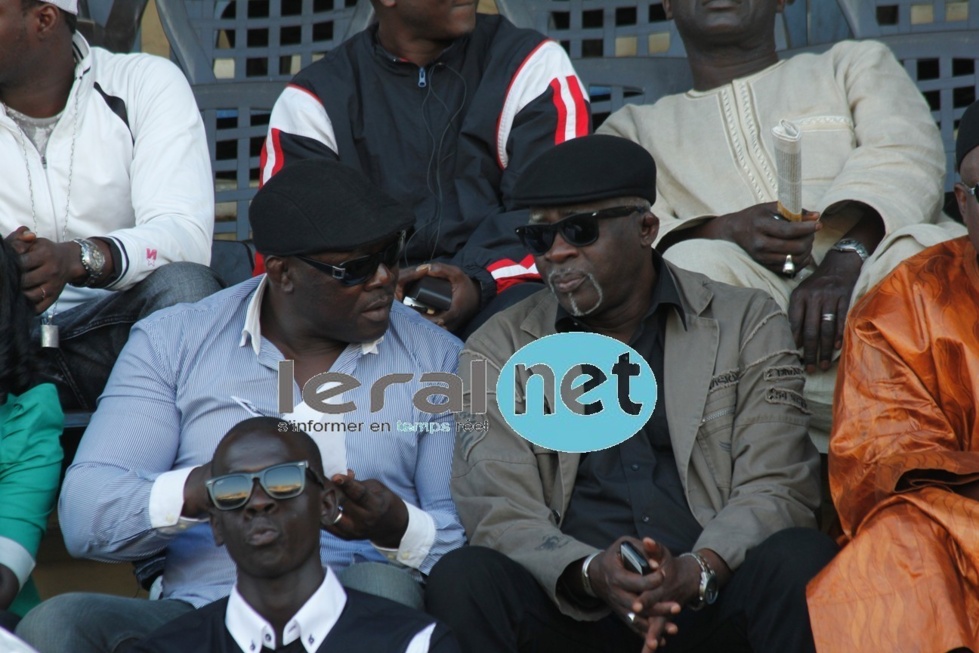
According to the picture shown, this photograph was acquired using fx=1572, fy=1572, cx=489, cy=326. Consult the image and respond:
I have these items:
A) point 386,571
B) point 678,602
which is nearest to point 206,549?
point 386,571

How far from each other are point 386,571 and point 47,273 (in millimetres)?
1154

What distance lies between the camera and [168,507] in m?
3.24

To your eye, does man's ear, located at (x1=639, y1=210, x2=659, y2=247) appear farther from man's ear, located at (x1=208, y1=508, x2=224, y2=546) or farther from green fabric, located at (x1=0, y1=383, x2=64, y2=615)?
green fabric, located at (x1=0, y1=383, x2=64, y2=615)

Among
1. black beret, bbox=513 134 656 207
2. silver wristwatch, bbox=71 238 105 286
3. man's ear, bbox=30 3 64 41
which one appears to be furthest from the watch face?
man's ear, bbox=30 3 64 41

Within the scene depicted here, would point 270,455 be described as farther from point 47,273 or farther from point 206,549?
point 47,273

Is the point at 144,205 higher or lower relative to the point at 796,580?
higher

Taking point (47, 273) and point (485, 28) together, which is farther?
point (485, 28)

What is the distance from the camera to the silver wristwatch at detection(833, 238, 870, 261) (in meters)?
4.03

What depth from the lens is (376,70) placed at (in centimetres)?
446

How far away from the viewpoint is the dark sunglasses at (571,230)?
3.45m

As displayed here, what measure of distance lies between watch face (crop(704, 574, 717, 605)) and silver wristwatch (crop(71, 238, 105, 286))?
168cm

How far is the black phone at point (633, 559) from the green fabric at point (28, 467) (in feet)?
4.29

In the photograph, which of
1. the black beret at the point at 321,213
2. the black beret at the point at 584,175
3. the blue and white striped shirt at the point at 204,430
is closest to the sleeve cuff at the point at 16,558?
the blue and white striped shirt at the point at 204,430

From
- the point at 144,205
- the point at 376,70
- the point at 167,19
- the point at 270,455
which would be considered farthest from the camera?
the point at 167,19
